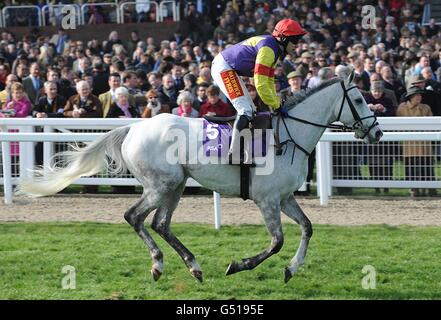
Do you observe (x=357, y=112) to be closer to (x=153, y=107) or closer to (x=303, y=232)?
(x=303, y=232)

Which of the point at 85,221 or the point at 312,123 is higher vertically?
the point at 312,123

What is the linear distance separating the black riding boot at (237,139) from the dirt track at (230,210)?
97.0 inches

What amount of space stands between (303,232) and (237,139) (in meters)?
0.86

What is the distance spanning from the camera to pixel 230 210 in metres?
11.0

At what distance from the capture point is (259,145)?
7887 millimetres

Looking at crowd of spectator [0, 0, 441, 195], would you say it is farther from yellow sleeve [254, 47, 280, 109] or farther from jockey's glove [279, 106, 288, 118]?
yellow sleeve [254, 47, 280, 109]

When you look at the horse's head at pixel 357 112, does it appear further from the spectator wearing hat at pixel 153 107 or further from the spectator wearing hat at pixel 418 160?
the spectator wearing hat at pixel 153 107

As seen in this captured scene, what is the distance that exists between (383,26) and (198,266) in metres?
14.6

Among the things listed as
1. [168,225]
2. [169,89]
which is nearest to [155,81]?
[169,89]

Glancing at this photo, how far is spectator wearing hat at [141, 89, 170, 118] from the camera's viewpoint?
40.4ft

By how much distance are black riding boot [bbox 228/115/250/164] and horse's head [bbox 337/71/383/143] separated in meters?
0.78

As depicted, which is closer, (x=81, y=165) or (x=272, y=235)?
(x=272, y=235)

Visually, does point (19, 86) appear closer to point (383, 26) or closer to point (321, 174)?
point (321, 174)
